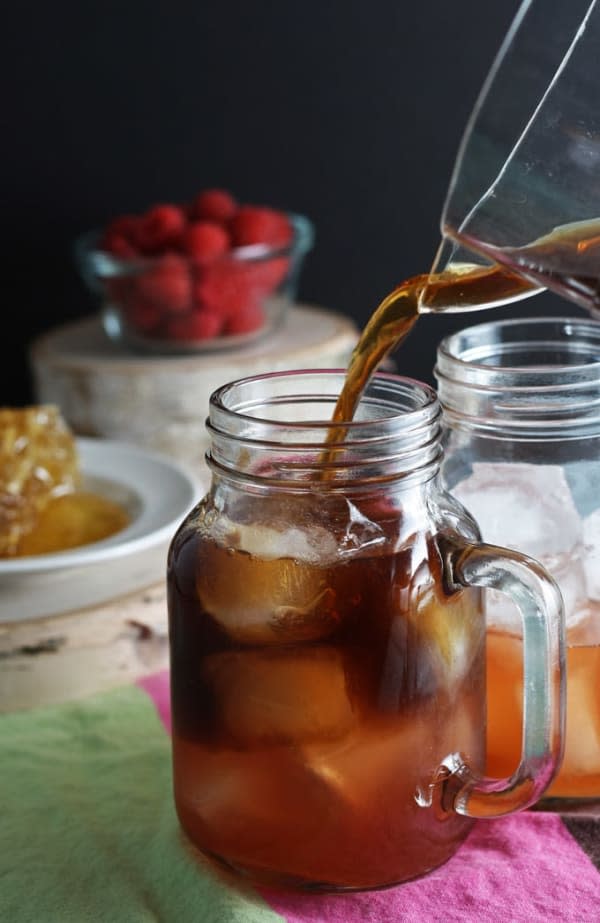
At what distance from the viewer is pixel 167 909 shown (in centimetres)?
76

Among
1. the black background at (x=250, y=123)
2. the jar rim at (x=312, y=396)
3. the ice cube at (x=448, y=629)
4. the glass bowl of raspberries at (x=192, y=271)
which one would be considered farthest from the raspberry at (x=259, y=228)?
the ice cube at (x=448, y=629)

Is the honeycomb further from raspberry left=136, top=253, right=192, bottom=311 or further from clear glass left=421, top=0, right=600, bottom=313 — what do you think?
clear glass left=421, top=0, right=600, bottom=313

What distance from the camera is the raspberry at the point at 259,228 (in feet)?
5.89

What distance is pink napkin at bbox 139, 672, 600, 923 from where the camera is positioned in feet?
2.42

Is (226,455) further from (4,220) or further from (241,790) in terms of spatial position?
(4,220)

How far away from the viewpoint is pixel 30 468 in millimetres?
1312

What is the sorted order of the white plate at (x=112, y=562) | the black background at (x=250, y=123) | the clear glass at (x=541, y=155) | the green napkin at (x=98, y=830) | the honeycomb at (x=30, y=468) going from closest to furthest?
the clear glass at (x=541, y=155)
the green napkin at (x=98, y=830)
the white plate at (x=112, y=562)
the honeycomb at (x=30, y=468)
the black background at (x=250, y=123)

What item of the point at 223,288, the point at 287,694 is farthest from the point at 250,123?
the point at 287,694

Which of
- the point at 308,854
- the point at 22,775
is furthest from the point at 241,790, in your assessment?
the point at 22,775

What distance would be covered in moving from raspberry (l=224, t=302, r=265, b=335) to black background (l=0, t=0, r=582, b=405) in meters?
0.31

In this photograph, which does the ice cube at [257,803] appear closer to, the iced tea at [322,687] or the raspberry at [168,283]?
the iced tea at [322,687]

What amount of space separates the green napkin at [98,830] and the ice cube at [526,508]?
28cm

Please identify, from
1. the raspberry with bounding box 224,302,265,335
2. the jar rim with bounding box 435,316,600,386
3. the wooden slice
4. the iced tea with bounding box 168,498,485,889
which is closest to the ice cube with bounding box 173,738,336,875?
the iced tea with bounding box 168,498,485,889

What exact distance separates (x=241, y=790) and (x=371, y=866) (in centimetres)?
9
